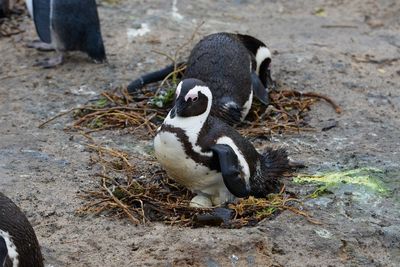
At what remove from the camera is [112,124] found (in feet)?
16.0

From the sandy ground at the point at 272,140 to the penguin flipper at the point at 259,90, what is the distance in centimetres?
29

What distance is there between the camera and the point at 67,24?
20.0 feet

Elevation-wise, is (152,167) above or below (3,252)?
below

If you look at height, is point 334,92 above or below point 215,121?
below

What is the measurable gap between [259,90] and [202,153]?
143 centimetres

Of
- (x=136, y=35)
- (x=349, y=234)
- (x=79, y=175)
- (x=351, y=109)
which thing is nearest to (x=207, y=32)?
(x=136, y=35)

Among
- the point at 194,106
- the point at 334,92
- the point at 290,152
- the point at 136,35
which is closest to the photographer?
the point at 194,106

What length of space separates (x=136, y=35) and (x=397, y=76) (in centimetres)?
191

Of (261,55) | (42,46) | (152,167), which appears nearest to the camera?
(152,167)

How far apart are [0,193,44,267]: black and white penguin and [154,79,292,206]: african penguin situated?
36.3 inches

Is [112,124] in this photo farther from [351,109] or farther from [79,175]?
[351,109]

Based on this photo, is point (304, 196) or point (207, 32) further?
point (207, 32)

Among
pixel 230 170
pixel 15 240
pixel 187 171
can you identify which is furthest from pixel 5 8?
pixel 15 240

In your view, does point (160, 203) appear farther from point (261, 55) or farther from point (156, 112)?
point (261, 55)
